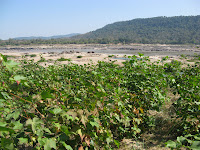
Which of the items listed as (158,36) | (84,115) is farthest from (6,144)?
(158,36)

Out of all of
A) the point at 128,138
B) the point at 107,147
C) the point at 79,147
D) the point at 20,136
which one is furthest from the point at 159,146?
the point at 20,136

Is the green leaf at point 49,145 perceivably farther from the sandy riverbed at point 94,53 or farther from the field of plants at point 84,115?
the sandy riverbed at point 94,53

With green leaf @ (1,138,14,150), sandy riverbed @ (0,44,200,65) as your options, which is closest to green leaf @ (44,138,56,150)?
green leaf @ (1,138,14,150)

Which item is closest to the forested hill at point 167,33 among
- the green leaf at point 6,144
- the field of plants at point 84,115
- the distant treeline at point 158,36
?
the distant treeline at point 158,36

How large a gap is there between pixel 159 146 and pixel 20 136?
8.03 ft

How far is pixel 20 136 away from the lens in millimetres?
1578

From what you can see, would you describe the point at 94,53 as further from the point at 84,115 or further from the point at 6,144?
the point at 6,144

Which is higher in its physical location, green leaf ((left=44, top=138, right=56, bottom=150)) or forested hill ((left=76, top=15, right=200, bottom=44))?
forested hill ((left=76, top=15, right=200, bottom=44))

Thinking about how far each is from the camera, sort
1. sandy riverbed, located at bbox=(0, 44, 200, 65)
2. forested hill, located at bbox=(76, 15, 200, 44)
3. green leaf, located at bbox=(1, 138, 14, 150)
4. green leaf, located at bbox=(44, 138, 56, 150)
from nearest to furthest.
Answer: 1. green leaf, located at bbox=(1, 138, 14, 150)
2. green leaf, located at bbox=(44, 138, 56, 150)
3. sandy riverbed, located at bbox=(0, 44, 200, 65)
4. forested hill, located at bbox=(76, 15, 200, 44)

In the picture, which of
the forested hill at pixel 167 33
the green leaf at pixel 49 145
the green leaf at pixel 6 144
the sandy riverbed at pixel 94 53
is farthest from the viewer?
the forested hill at pixel 167 33

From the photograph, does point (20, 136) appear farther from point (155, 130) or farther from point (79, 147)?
point (155, 130)

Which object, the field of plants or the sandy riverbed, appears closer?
the field of plants

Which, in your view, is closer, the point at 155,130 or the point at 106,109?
the point at 106,109

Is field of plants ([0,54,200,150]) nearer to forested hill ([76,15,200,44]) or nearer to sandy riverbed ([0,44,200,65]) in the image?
sandy riverbed ([0,44,200,65])
